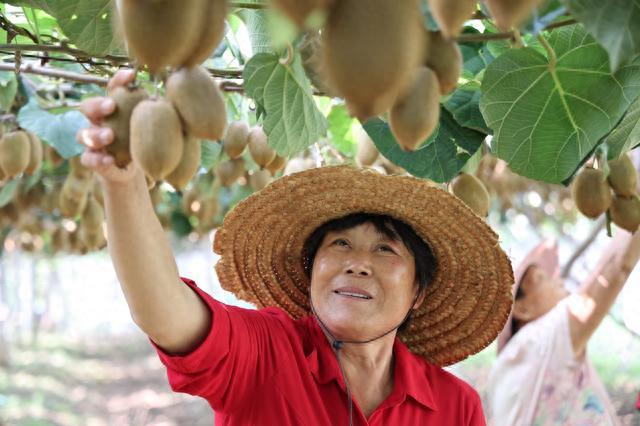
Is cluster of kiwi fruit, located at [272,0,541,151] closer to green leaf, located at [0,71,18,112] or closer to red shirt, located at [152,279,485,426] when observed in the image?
red shirt, located at [152,279,485,426]

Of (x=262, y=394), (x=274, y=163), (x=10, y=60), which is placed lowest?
(x=262, y=394)

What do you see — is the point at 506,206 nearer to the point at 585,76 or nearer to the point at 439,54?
the point at 585,76

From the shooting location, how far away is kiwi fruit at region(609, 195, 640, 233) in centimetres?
111

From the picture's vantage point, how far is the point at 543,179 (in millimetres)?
900

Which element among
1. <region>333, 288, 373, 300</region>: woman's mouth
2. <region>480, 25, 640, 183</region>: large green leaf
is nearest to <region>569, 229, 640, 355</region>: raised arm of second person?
<region>333, 288, 373, 300</region>: woman's mouth

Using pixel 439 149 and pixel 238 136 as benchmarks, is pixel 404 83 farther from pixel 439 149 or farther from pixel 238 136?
pixel 238 136

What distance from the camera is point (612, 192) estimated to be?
3.71 ft

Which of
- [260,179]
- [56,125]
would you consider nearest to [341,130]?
[260,179]

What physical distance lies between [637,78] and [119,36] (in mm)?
485

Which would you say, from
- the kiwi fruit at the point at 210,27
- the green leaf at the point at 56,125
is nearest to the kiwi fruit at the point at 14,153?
the green leaf at the point at 56,125

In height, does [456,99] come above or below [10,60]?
below

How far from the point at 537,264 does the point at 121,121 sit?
203 cm

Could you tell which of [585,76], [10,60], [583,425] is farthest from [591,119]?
[583,425]

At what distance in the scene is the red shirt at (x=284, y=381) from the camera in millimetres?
1133
